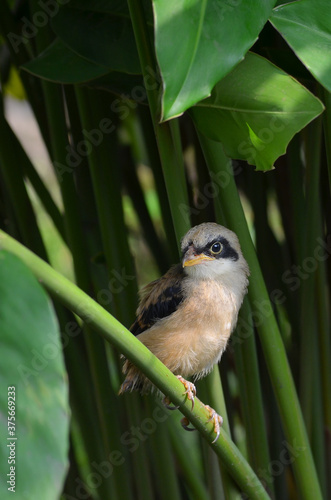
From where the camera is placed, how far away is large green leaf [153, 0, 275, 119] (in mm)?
837

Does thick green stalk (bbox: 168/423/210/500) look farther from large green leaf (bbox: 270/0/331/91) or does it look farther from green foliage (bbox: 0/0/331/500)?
large green leaf (bbox: 270/0/331/91)

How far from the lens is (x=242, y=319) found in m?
1.39

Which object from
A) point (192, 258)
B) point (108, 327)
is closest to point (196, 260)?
point (192, 258)

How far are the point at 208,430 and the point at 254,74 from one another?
1.89 feet

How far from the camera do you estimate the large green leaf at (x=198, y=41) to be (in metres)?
0.84

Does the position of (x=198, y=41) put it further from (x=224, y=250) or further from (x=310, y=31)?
(x=224, y=250)

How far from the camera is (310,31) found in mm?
1017

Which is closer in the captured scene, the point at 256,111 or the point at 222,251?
the point at 256,111

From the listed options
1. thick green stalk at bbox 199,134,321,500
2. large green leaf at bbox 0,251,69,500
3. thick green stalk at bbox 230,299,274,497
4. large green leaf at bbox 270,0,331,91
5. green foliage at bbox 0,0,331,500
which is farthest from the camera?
thick green stalk at bbox 230,299,274,497

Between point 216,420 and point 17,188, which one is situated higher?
point 17,188

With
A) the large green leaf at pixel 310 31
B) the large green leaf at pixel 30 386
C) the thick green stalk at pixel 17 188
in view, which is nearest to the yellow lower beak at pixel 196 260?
the thick green stalk at pixel 17 188

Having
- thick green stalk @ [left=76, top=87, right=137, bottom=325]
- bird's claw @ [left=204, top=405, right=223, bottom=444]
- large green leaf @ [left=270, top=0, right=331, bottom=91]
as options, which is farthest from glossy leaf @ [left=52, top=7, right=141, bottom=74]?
bird's claw @ [left=204, top=405, right=223, bottom=444]

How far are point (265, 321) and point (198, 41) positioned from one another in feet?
1.68

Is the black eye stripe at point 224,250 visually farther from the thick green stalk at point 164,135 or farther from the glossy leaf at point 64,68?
the glossy leaf at point 64,68
